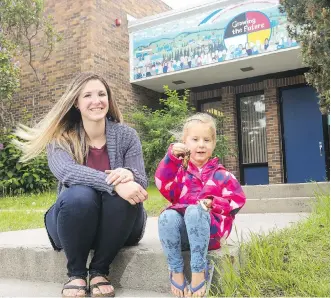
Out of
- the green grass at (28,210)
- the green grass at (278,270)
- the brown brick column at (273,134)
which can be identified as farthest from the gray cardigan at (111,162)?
the brown brick column at (273,134)

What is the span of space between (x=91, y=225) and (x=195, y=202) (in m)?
0.49

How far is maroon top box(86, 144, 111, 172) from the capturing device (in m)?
2.17

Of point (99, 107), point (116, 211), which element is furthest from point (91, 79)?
point (116, 211)

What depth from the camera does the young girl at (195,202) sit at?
5.74 feet

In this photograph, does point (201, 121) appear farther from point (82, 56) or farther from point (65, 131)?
point (82, 56)

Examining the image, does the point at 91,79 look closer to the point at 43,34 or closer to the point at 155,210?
the point at 155,210

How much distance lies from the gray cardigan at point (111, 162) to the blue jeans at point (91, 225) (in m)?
0.05

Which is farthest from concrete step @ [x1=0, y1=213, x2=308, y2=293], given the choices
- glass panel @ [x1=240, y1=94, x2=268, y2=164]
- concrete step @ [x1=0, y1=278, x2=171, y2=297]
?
glass panel @ [x1=240, y1=94, x2=268, y2=164]

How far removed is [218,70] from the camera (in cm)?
871

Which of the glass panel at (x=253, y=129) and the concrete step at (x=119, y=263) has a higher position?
the glass panel at (x=253, y=129)

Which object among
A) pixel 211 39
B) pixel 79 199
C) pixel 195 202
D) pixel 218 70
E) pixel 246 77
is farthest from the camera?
pixel 246 77

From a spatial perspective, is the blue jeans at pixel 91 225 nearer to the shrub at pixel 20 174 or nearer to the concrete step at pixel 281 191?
the concrete step at pixel 281 191

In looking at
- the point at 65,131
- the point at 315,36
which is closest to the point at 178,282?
the point at 65,131

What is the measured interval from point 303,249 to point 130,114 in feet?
24.1
